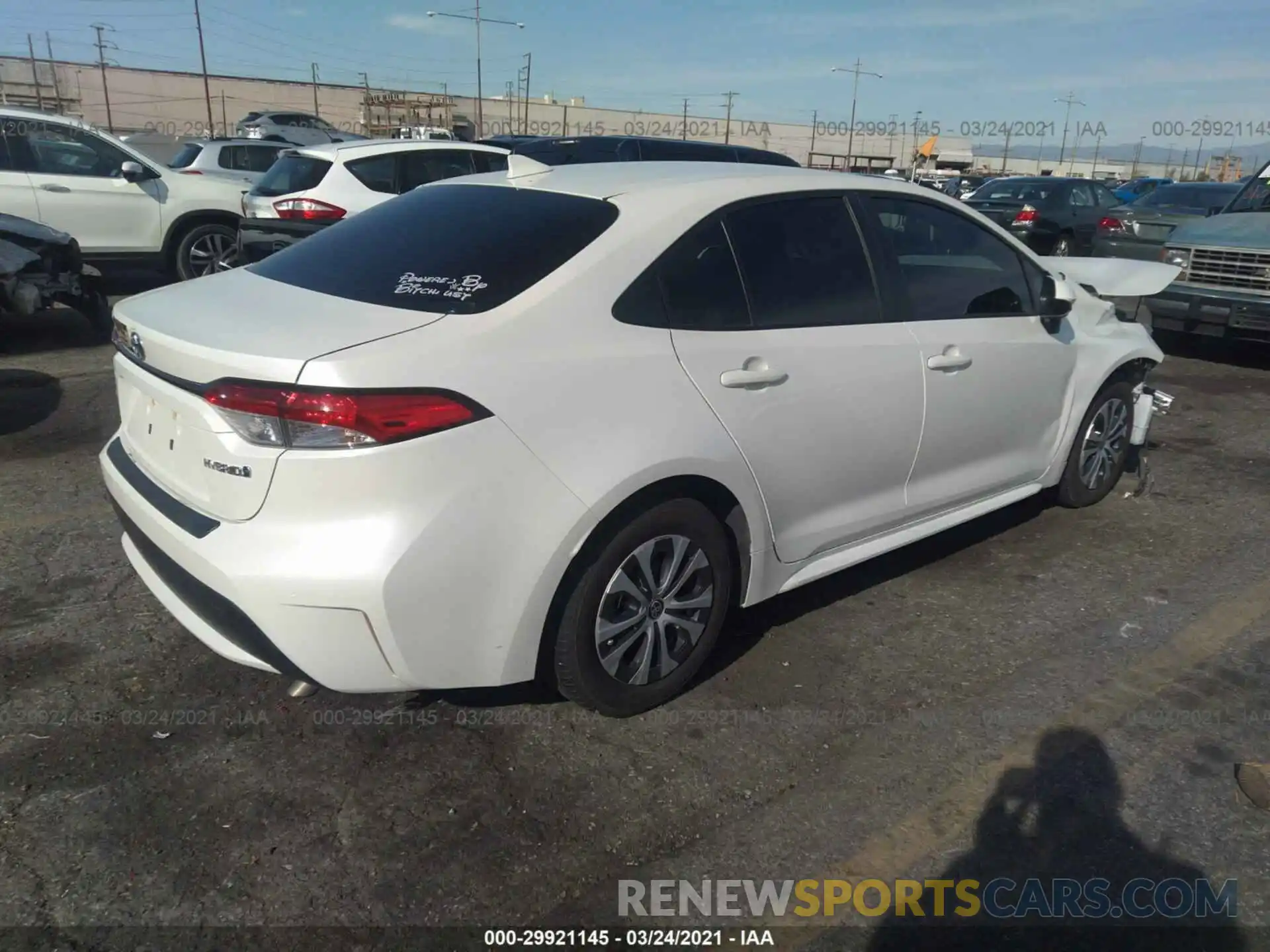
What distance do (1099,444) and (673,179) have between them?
2877 mm

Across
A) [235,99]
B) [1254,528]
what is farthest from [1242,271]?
[235,99]

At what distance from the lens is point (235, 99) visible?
58469 millimetres

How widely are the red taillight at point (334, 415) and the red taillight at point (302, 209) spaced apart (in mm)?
7222

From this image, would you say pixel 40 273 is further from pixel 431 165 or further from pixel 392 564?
pixel 392 564

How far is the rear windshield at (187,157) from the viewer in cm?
1383

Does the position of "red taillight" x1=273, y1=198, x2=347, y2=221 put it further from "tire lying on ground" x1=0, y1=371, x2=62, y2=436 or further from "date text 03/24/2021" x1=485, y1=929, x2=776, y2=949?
"date text 03/24/2021" x1=485, y1=929, x2=776, y2=949

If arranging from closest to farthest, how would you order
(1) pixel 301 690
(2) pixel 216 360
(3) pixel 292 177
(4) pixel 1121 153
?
(2) pixel 216 360 < (1) pixel 301 690 < (3) pixel 292 177 < (4) pixel 1121 153

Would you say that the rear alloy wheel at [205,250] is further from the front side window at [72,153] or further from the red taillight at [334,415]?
the red taillight at [334,415]

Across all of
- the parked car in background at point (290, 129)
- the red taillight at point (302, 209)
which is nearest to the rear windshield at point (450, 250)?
the red taillight at point (302, 209)

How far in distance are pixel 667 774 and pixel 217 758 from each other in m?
1.31

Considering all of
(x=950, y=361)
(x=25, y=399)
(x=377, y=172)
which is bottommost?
(x=25, y=399)

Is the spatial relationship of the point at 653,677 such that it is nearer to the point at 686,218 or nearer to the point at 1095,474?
the point at 686,218

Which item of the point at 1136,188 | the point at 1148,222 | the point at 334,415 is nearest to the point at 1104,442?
the point at 334,415

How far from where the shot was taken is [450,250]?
3000 mm
